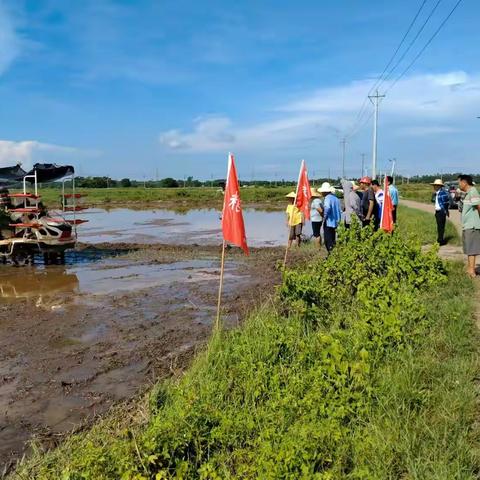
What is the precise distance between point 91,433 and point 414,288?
5332 millimetres

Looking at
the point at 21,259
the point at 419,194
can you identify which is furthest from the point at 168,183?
the point at 21,259

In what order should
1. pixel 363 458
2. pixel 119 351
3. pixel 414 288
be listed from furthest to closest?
Result: 1. pixel 414 288
2. pixel 119 351
3. pixel 363 458

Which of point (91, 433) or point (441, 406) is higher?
point (441, 406)

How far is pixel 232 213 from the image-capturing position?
6.77 metres

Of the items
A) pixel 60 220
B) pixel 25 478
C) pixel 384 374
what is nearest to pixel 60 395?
pixel 25 478

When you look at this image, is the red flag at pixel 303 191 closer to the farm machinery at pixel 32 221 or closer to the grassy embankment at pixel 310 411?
the grassy embankment at pixel 310 411

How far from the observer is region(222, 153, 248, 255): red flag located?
265 inches

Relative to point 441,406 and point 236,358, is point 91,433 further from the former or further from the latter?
point 441,406

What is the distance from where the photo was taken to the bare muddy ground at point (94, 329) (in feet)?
16.7

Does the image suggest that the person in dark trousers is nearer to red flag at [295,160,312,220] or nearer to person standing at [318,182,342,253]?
person standing at [318,182,342,253]

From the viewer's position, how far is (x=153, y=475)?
3.38m

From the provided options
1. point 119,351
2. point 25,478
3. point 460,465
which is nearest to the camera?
point 460,465

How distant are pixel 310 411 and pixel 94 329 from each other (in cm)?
462

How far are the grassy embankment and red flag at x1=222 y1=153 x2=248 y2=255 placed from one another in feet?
3.73
